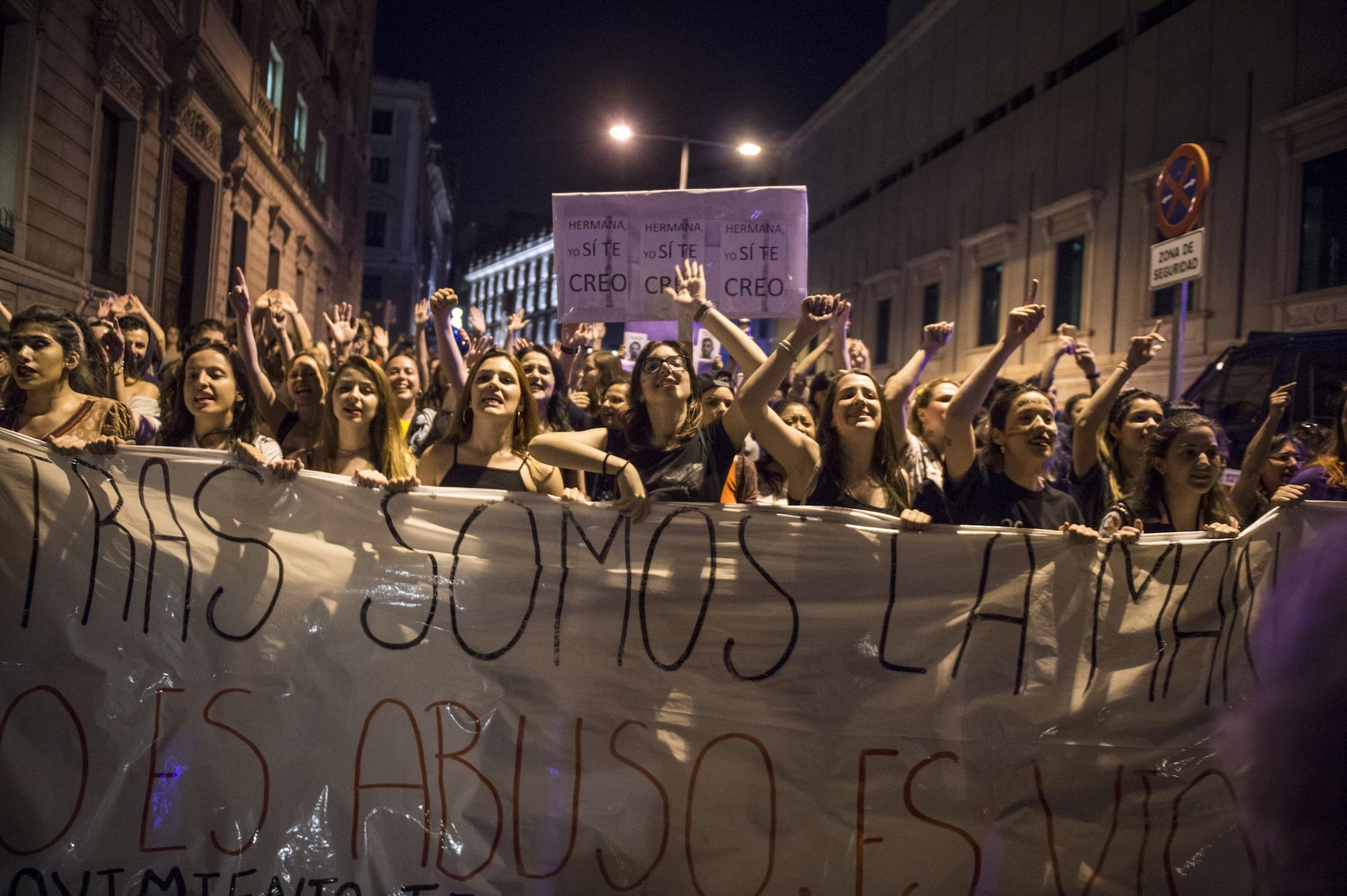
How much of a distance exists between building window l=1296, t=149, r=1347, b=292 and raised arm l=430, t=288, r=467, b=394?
492 inches

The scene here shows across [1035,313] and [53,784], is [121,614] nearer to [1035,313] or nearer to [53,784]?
[53,784]

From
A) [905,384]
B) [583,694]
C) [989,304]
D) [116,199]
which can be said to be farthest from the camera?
[989,304]

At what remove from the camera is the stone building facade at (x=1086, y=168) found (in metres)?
14.4

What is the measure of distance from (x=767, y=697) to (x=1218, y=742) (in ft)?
4.52

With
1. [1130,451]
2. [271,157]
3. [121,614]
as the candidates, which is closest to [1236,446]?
[1130,451]

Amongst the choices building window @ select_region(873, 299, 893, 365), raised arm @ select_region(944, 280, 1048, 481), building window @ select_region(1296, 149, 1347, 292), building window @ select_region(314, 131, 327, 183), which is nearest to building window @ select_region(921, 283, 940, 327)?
building window @ select_region(873, 299, 893, 365)

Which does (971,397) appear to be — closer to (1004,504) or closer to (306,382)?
(1004,504)

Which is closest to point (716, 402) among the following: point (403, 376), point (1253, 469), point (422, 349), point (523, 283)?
point (403, 376)

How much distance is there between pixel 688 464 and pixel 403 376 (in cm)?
274

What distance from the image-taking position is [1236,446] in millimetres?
8219

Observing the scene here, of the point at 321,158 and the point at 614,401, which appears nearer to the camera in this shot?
the point at 614,401

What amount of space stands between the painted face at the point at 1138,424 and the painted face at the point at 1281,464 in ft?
3.43

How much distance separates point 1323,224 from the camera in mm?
14102

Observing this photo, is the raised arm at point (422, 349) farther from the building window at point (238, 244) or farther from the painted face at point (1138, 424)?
the building window at point (238, 244)
